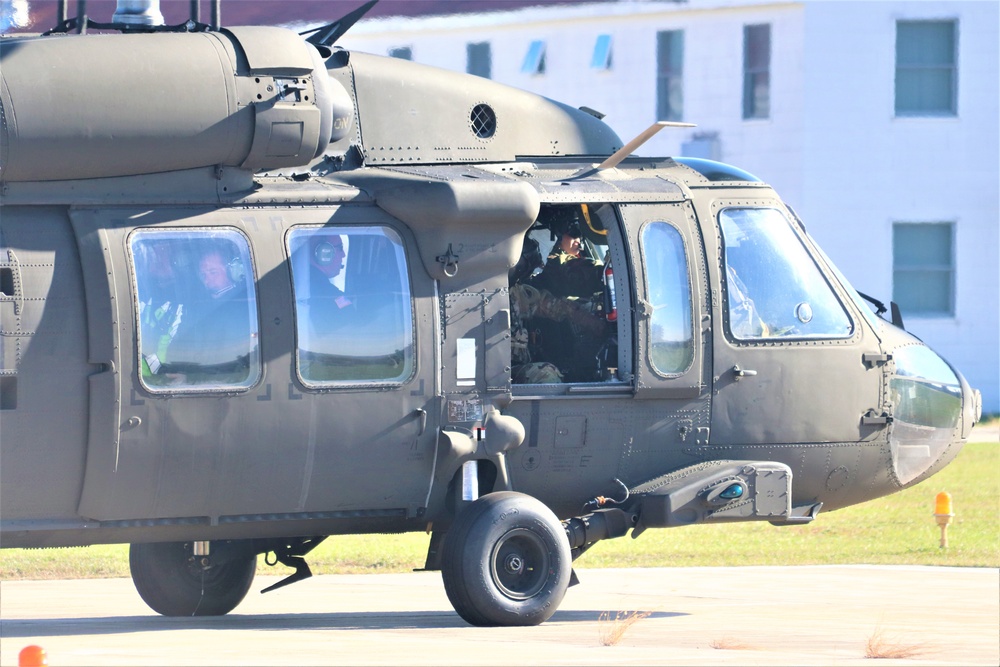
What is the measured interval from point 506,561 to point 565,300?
2015mm

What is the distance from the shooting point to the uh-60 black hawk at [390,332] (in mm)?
9648

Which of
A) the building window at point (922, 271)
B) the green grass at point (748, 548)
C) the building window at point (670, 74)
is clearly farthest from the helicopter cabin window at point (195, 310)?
the building window at point (670, 74)

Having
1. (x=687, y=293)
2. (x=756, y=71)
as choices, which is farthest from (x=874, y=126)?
(x=687, y=293)

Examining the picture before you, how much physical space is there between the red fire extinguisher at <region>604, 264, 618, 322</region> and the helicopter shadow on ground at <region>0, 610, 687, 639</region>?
6.83 feet

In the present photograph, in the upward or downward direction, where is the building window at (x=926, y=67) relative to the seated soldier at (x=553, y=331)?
upward

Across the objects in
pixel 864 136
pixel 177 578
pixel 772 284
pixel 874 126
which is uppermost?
pixel 874 126

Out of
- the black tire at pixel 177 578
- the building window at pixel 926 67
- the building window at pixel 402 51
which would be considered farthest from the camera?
the building window at pixel 402 51

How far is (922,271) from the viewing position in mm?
31688

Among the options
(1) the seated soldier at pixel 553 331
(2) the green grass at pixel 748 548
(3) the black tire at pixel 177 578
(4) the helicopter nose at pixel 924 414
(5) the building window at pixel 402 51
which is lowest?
(2) the green grass at pixel 748 548

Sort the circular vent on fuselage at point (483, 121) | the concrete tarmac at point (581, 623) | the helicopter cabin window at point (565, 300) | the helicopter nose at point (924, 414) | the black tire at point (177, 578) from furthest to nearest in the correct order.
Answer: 1. the black tire at point (177, 578)
2. the helicopter nose at point (924, 414)
3. the circular vent on fuselage at point (483, 121)
4. the helicopter cabin window at point (565, 300)
5. the concrete tarmac at point (581, 623)

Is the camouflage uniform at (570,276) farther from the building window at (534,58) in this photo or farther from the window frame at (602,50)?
the building window at (534,58)

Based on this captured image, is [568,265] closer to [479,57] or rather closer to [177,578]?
[177,578]

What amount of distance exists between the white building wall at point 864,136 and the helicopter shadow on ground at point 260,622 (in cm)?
2054

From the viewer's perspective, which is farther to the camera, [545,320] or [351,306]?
[545,320]
